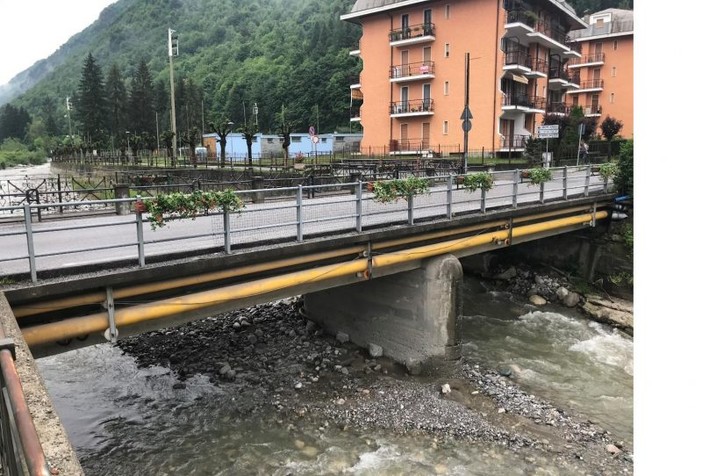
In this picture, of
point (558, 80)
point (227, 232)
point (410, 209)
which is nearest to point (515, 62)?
point (558, 80)

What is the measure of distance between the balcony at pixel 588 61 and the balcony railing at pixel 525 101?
18.4 meters

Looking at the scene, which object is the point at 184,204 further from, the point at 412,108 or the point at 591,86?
the point at 591,86

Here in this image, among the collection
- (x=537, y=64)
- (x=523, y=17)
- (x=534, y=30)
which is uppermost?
(x=523, y=17)

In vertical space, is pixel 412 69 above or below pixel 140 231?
above

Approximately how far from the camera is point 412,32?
42.8 metres

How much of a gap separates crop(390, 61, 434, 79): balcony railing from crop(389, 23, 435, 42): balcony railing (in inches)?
81.9

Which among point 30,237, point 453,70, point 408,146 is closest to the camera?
point 30,237

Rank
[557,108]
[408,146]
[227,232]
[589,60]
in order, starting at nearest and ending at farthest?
[227,232], [408,146], [557,108], [589,60]

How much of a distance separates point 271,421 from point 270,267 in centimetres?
298

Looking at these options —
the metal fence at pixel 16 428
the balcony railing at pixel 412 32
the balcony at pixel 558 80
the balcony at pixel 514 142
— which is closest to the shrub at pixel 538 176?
the metal fence at pixel 16 428

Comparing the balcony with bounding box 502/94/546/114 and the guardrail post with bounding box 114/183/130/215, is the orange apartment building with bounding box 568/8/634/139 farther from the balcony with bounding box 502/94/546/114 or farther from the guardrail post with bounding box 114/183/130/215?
the guardrail post with bounding box 114/183/130/215

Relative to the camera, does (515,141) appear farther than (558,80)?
No

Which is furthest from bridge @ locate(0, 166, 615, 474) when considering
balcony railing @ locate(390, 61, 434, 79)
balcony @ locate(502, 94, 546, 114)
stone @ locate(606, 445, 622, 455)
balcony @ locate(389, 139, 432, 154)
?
balcony railing @ locate(390, 61, 434, 79)

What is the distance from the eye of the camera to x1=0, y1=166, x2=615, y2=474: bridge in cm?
762
